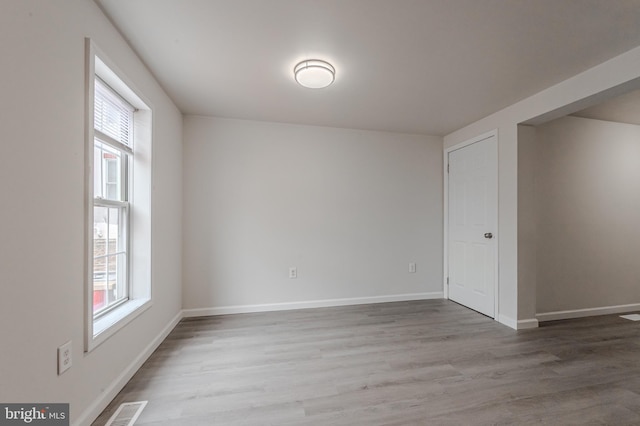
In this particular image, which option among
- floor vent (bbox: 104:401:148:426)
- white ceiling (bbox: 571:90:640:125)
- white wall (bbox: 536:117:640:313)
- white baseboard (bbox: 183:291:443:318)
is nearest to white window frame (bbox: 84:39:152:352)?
floor vent (bbox: 104:401:148:426)

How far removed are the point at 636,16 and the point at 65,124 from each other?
3.32m

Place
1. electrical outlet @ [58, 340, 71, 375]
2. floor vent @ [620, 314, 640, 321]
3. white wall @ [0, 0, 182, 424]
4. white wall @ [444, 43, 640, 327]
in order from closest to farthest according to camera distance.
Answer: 1. white wall @ [0, 0, 182, 424]
2. electrical outlet @ [58, 340, 71, 375]
3. white wall @ [444, 43, 640, 327]
4. floor vent @ [620, 314, 640, 321]

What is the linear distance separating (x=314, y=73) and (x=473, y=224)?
2.75 metres

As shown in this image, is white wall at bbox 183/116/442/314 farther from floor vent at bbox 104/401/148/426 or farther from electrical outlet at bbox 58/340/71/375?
electrical outlet at bbox 58/340/71/375

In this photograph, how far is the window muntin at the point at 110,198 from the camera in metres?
1.87

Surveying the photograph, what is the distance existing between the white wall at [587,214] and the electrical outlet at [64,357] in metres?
4.28

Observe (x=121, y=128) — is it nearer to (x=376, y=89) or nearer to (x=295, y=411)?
(x=376, y=89)

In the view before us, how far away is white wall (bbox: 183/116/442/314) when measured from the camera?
3336 millimetres

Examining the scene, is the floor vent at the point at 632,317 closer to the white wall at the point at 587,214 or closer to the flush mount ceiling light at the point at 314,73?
the white wall at the point at 587,214

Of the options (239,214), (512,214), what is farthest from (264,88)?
(512,214)

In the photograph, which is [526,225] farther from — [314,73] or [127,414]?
[127,414]

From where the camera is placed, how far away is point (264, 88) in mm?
2605

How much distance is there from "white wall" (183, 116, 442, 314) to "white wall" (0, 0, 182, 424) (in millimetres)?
1611

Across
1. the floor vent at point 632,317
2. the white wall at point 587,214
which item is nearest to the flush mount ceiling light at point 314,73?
the white wall at point 587,214
